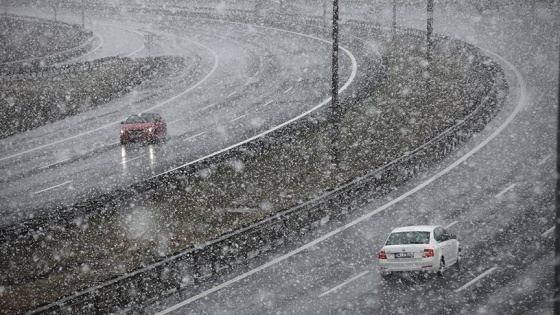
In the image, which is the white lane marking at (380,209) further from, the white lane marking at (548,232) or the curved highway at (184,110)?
the curved highway at (184,110)

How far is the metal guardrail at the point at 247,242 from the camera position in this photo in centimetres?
1878

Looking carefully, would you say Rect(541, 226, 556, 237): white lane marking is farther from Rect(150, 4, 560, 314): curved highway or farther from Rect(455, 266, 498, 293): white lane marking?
Rect(455, 266, 498, 293): white lane marking

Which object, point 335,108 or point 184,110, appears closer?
point 335,108

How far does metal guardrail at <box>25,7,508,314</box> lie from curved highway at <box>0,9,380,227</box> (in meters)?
5.10

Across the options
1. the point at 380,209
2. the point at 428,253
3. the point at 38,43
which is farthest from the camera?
the point at 38,43

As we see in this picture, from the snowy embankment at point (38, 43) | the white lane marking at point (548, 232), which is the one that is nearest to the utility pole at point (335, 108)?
the white lane marking at point (548, 232)

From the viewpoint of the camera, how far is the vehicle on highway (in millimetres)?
36656

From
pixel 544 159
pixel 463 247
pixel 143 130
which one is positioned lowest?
pixel 143 130

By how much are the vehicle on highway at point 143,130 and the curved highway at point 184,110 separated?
1.79 ft

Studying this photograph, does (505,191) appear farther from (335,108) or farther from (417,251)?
(417,251)

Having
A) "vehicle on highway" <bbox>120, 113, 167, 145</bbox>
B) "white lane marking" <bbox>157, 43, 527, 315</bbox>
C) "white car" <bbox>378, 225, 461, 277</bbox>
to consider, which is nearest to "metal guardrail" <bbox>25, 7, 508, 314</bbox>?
"white lane marking" <bbox>157, 43, 527, 315</bbox>

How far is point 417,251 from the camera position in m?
19.8

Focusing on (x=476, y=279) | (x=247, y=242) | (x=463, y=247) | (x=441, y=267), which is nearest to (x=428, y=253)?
(x=441, y=267)

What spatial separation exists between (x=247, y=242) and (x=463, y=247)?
232 inches
